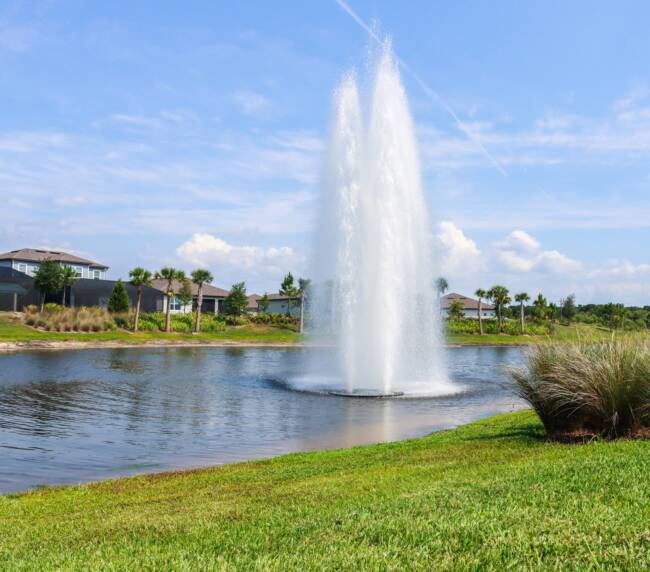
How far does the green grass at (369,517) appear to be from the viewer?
541cm

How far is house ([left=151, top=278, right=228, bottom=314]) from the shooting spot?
95.6 metres

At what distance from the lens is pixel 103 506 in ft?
31.1

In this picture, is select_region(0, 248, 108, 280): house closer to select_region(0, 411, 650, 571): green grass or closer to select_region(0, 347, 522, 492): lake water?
select_region(0, 347, 522, 492): lake water

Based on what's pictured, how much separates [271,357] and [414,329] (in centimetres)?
2488

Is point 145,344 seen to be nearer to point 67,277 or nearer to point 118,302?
point 118,302

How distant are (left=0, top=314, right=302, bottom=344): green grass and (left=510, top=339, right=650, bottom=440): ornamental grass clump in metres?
52.6

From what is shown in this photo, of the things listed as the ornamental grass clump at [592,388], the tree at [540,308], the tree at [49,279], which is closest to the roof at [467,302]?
the tree at [540,308]

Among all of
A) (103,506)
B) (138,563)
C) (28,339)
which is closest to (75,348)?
(28,339)

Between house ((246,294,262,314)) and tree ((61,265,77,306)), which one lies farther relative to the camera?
house ((246,294,262,314))

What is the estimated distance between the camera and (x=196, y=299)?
98812mm

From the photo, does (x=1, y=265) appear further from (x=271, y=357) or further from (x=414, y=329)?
(x=414, y=329)

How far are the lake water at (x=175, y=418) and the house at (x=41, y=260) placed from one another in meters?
57.2

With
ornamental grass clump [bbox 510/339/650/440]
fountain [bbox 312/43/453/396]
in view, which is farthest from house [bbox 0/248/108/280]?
ornamental grass clump [bbox 510/339/650/440]

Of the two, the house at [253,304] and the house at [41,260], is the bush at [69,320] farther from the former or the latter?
the house at [253,304]
